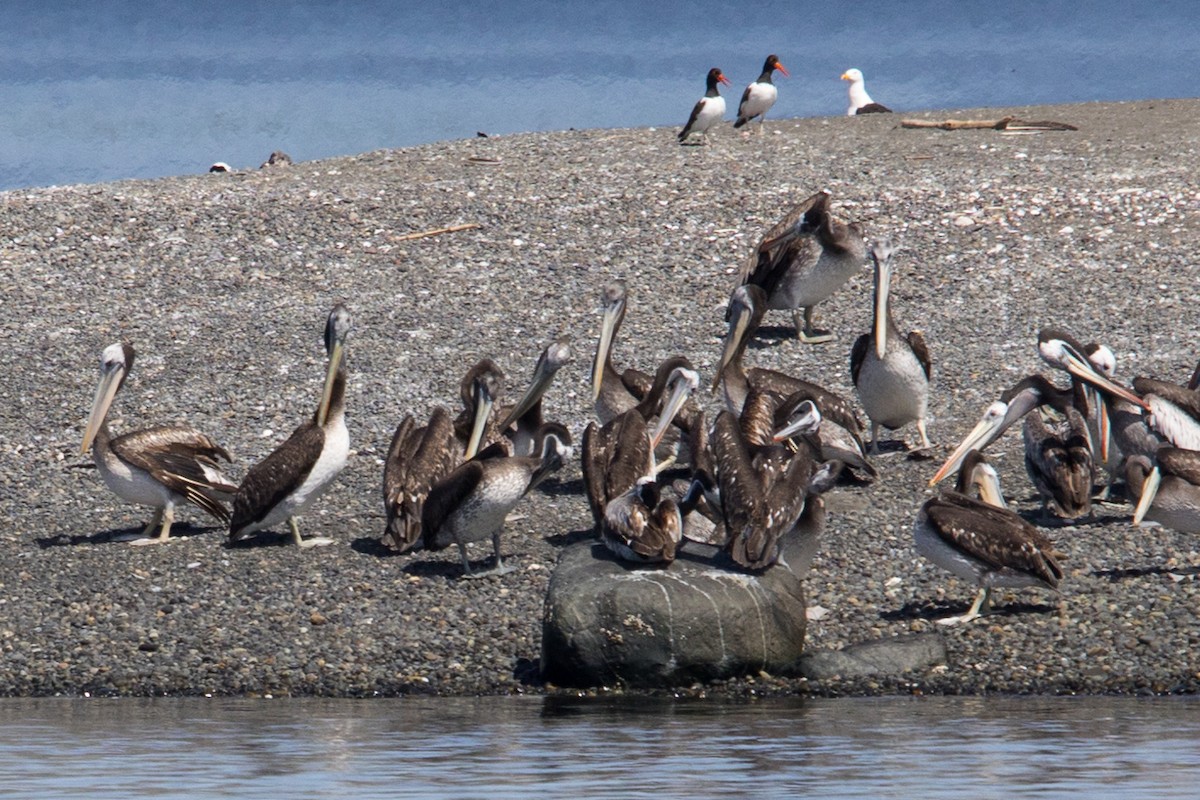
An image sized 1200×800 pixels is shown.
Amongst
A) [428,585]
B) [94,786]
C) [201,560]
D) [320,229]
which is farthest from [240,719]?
[320,229]

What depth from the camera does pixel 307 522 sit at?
11344mm

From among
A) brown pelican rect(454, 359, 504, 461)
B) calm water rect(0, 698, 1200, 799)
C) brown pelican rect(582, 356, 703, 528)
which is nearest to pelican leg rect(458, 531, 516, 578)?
brown pelican rect(582, 356, 703, 528)

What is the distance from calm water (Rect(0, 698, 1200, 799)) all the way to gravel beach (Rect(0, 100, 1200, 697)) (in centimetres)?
52

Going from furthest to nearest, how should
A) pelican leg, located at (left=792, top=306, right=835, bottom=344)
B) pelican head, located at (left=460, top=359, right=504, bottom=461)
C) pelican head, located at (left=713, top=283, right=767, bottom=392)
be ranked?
1. pelican leg, located at (left=792, top=306, right=835, bottom=344)
2. pelican head, located at (left=713, top=283, right=767, bottom=392)
3. pelican head, located at (left=460, top=359, right=504, bottom=461)

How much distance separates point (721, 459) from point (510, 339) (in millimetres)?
6716

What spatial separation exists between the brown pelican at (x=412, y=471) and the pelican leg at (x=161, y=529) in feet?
4.56

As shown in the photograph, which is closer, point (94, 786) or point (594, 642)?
point (94, 786)

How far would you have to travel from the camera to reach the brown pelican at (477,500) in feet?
30.9

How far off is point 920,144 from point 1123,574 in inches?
551

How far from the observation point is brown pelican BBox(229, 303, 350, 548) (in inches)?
403

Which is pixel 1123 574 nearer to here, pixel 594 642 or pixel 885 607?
pixel 885 607

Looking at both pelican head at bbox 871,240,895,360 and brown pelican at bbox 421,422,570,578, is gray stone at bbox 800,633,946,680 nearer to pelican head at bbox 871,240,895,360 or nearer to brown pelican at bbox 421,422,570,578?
brown pelican at bbox 421,422,570,578

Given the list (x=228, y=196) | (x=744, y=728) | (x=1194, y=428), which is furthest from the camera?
(x=228, y=196)

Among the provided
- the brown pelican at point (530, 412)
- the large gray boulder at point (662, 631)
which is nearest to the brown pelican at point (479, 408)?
the brown pelican at point (530, 412)
